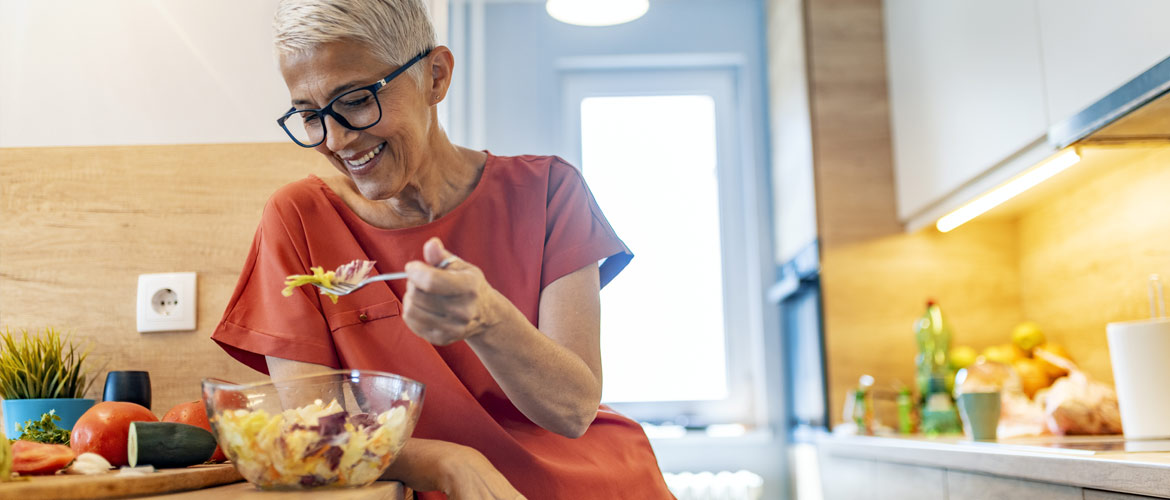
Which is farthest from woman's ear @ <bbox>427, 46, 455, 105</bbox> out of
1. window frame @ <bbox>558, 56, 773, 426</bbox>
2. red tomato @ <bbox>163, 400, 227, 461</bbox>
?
window frame @ <bbox>558, 56, 773, 426</bbox>

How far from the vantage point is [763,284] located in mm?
3480

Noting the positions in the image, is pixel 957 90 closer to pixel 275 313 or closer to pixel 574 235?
pixel 574 235

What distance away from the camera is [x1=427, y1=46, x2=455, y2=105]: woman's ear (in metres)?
1.11

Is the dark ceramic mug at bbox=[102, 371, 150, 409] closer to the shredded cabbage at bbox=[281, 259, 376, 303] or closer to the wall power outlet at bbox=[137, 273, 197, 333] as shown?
the wall power outlet at bbox=[137, 273, 197, 333]

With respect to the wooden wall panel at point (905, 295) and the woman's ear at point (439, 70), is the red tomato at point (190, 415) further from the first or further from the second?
the wooden wall panel at point (905, 295)

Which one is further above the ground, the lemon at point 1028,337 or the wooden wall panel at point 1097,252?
the wooden wall panel at point 1097,252

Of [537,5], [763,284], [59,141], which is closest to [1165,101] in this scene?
[59,141]

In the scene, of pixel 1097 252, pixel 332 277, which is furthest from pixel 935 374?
pixel 332 277

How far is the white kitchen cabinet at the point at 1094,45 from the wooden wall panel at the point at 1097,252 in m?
0.22

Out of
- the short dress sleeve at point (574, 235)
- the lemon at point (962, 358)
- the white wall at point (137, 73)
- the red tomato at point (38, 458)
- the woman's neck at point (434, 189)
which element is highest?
the white wall at point (137, 73)

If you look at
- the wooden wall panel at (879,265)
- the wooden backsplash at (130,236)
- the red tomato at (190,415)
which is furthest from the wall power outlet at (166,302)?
the wooden wall panel at (879,265)

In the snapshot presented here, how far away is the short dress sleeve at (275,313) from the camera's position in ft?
3.24

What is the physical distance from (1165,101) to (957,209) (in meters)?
0.89

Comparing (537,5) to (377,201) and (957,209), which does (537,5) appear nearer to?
(957,209)
